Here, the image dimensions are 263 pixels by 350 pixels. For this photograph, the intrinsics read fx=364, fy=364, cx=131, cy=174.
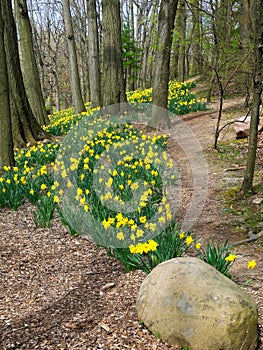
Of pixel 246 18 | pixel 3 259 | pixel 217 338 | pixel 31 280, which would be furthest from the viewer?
pixel 246 18

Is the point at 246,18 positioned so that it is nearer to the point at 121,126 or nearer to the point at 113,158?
the point at 121,126

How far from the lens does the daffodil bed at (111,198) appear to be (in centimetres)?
306

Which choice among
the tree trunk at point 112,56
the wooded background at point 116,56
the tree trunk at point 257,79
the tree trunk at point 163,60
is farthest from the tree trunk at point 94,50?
the tree trunk at point 257,79

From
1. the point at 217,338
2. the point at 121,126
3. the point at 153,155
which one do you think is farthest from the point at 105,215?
the point at 121,126

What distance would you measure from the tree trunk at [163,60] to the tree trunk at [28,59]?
4114 mm

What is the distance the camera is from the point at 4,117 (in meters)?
5.61

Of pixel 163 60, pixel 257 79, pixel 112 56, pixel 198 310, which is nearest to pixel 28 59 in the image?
pixel 112 56

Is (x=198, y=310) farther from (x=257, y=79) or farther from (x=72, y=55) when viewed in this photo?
(x=72, y=55)

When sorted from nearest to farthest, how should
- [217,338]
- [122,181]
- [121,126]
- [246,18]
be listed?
[217,338], [122,181], [121,126], [246,18]

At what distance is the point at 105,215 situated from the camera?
11.9 feet

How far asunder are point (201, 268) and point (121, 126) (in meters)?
6.32

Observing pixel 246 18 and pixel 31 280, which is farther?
pixel 246 18

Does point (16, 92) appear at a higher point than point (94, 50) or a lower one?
lower

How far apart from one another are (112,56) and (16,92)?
2.91 m
